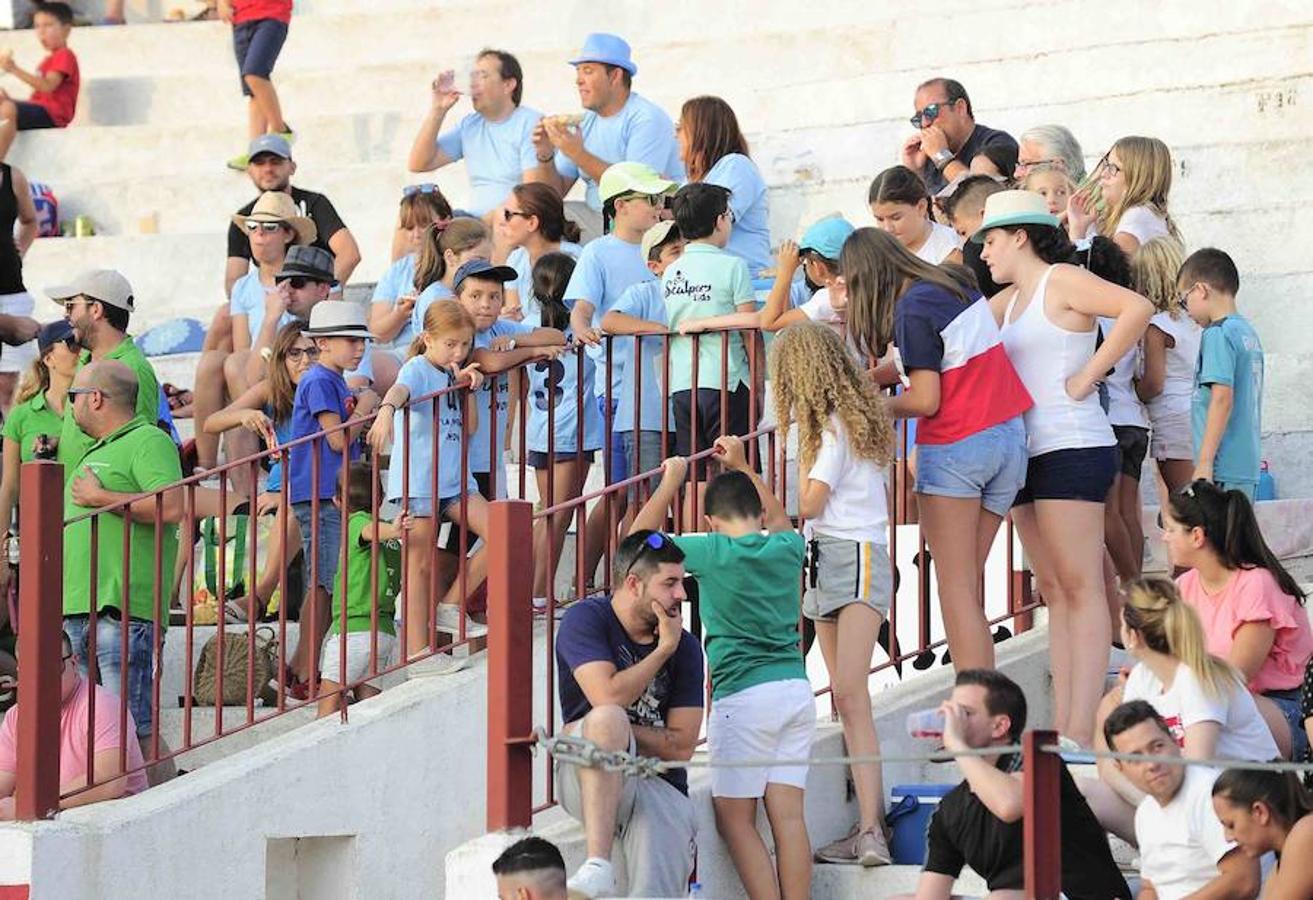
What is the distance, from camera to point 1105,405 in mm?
10523

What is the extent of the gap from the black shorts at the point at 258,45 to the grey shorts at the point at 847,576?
28.1 ft

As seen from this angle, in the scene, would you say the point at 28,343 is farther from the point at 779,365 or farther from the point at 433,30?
the point at 779,365

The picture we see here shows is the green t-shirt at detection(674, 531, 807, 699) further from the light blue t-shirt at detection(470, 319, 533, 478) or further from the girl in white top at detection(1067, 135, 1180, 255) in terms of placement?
the girl in white top at detection(1067, 135, 1180, 255)

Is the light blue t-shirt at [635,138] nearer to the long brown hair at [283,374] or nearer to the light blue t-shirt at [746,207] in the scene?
the light blue t-shirt at [746,207]

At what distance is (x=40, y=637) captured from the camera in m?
9.99

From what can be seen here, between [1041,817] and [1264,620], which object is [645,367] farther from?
[1041,817]

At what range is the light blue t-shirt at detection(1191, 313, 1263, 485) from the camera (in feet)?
34.9

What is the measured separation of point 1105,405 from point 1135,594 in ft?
6.74

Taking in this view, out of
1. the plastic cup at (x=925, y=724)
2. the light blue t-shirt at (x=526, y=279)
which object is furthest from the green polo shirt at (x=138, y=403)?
the plastic cup at (x=925, y=724)

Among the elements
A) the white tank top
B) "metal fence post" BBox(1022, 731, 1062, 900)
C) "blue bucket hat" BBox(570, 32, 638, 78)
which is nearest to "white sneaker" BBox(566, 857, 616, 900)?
"metal fence post" BBox(1022, 731, 1062, 900)

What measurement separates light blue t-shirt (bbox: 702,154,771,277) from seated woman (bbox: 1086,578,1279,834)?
13.2 feet

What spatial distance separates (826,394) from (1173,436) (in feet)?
7.52

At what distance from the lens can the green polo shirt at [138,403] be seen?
11.3 meters

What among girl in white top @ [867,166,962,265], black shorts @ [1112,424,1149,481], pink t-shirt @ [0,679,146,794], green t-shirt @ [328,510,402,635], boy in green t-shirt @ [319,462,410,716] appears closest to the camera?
pink t-shirt @ [0,679,146,794]
